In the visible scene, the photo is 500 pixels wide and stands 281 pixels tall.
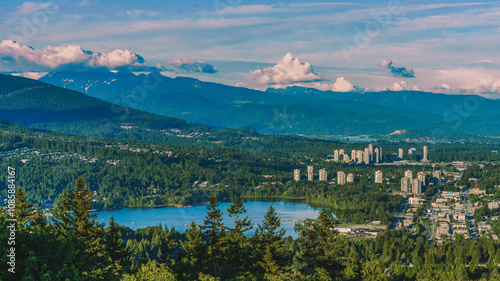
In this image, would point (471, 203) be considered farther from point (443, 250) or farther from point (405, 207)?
point (443, 250)

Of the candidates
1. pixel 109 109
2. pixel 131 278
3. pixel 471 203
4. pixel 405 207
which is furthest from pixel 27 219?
pixel 109 109

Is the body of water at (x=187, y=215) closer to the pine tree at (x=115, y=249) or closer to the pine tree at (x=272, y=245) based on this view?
the pine tree at (x=272, y=245)

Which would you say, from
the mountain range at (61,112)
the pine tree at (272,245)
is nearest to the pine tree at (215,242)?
the pine tree at (272,245)

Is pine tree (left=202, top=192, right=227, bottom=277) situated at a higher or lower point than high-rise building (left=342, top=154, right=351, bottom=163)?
lower

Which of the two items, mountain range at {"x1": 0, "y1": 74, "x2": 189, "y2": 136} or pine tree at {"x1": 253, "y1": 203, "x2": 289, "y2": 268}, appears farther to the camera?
mountain range at {"x1": 0, "y1": 74, "x2": 189, "y2": 136}

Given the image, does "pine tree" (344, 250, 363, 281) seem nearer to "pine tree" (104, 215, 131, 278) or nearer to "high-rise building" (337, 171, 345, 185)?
"pine tree" (104, 215, 131, 278)

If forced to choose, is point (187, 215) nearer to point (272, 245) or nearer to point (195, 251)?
point (272, 245)

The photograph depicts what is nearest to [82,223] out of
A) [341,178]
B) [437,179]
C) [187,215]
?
[187,215]

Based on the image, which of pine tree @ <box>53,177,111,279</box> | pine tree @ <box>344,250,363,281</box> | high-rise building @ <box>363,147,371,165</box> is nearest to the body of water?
pine tree @ <box>344,250,363,281</box>

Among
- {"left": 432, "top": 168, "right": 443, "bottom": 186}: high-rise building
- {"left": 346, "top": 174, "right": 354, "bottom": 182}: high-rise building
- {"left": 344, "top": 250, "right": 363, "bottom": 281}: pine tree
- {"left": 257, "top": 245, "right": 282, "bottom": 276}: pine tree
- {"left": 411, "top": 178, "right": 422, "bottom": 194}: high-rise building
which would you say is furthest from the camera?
{"left": 346, "top": 174, "right": 354, "bottom": 182}: high-rise building
